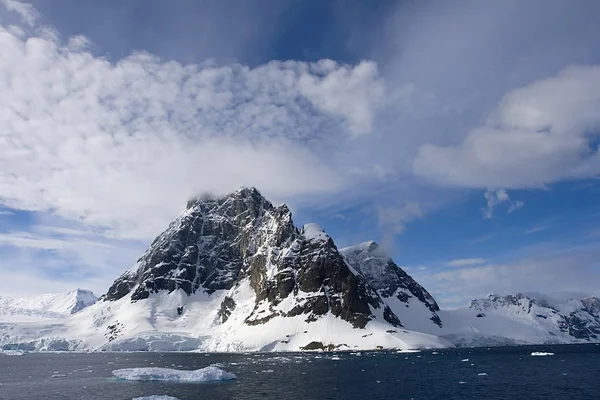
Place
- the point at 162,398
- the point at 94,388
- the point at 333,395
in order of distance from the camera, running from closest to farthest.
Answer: the point at 162,398
the point at 333,395
the point at 94,388

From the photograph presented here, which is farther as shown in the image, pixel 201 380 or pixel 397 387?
pixel 201 380

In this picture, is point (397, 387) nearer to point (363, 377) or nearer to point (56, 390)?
point (363, 377)

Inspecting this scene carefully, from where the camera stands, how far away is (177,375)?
115 meters

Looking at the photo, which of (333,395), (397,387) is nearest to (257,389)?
(333,395)

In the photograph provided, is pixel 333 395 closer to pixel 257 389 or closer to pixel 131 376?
pixel 257 389

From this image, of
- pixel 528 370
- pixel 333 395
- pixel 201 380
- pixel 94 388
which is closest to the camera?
pixel 333 395

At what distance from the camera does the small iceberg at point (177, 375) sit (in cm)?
11269

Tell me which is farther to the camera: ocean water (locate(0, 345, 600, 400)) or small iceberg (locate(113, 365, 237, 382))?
small iceberg (locate(113, 365, 237, 382))

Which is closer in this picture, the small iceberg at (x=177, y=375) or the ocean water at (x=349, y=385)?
the ocean water at (x=349, y=385)

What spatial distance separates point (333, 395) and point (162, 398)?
31.7 meters

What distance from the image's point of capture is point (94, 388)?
4117 inches

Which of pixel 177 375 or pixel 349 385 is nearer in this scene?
pixel 349 385

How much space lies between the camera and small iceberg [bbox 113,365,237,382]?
113 m

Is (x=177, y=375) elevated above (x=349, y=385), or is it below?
above
